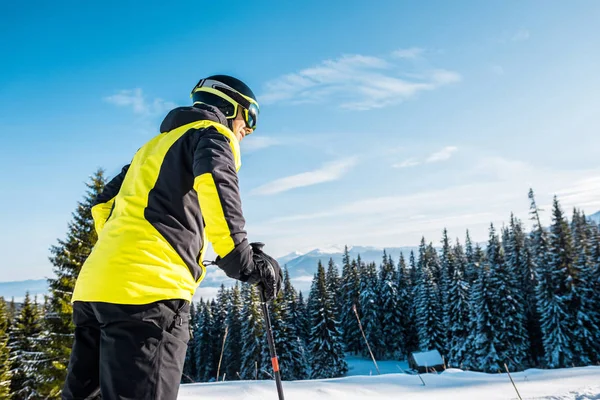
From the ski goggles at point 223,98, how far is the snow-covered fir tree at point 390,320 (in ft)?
192

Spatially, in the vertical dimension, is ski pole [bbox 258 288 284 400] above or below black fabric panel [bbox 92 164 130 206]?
below

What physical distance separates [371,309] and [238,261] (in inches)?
2317

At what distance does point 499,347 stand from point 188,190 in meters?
46.7

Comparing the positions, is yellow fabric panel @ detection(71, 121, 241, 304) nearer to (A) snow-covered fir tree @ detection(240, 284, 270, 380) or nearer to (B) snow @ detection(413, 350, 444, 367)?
(A) snow-covered fir tree @ detection(240, 284, 270, 380)

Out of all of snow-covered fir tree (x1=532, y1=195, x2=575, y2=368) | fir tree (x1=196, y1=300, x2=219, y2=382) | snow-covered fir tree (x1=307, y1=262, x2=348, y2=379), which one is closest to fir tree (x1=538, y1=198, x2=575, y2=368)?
snow-covered fir tree (x1=532, y1=195, x2=575, y2=368)

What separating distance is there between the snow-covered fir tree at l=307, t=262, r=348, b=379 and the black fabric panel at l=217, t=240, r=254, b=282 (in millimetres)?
46173

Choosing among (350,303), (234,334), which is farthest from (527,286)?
(234,334)

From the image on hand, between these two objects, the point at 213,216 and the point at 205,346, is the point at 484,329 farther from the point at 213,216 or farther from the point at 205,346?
the point at 213,216

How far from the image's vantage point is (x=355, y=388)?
5.64 metres

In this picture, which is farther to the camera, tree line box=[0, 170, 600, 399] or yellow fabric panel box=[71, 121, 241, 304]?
tree line box=[0, 170, 600, 399]

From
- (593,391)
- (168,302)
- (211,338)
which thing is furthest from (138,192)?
(211,338)

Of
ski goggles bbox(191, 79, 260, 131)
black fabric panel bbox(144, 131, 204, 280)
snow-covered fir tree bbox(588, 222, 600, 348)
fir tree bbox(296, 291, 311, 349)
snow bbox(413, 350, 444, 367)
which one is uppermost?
ski goggles bbox(191, 79, 260, 131)

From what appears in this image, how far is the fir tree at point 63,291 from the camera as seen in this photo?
58.6 ft

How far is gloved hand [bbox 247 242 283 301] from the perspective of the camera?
254cm
